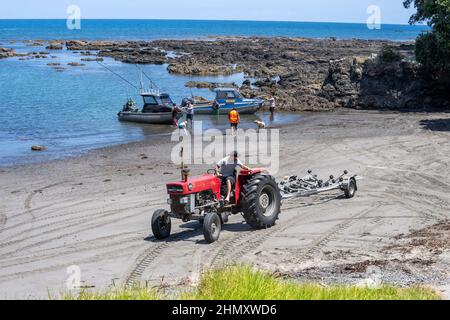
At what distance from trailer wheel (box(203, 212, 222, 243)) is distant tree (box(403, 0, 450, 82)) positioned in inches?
888

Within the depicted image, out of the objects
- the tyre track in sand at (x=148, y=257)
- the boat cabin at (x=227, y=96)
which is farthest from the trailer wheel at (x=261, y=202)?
the boat cabin at (x=227, y=96)

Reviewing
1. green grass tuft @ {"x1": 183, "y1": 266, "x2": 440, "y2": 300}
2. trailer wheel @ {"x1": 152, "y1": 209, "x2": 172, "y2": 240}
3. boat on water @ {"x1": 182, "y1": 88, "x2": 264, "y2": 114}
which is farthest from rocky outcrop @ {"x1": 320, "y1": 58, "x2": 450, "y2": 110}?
green grass tuft @ {"x1": 183, "y1": 266, "x2": 440, "y2": 300}

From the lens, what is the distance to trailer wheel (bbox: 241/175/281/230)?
42.5ft

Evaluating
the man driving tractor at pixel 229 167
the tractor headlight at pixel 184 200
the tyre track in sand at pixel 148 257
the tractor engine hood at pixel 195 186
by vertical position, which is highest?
the man driving tractor at pixel 229 167

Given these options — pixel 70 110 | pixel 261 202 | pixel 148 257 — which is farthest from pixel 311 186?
pixel 70 110

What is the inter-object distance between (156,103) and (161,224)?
2192cm

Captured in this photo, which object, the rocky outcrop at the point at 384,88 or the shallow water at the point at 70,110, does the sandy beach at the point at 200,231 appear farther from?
the rocky outcrop at the point at 384,88

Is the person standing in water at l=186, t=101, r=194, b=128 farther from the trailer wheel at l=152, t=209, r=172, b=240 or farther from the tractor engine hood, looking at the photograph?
the trailer wheel at l=152, t=209, r=172, b=240

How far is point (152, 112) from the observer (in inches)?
1336

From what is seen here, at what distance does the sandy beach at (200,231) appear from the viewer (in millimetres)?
10625

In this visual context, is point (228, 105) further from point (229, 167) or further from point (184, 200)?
point (184, 200)
